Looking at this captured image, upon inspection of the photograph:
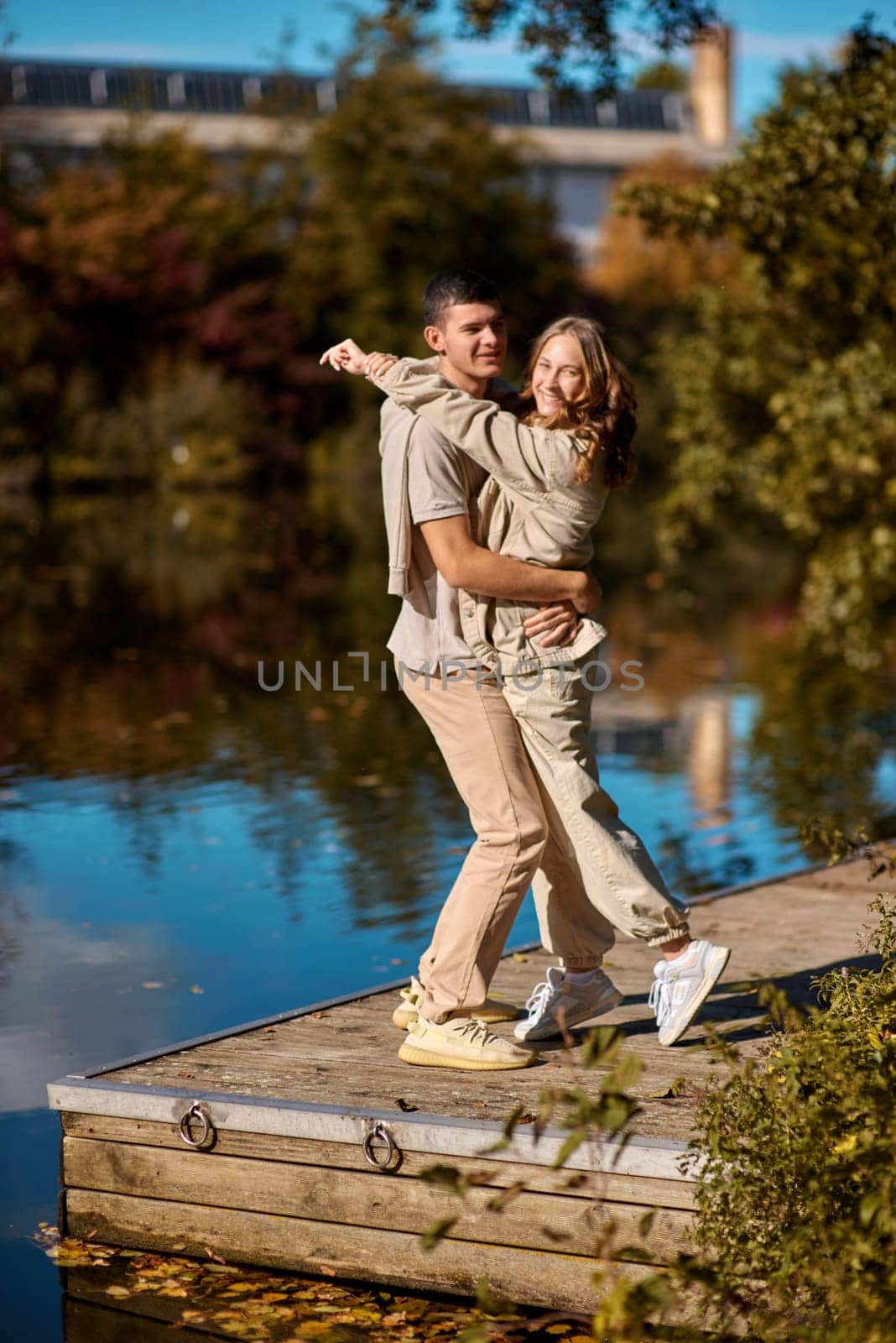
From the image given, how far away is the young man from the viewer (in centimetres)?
468

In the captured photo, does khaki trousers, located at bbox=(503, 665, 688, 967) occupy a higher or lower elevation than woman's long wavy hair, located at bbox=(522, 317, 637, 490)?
lower

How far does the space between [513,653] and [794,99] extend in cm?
818

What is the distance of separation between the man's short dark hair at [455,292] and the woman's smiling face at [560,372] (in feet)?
0.59

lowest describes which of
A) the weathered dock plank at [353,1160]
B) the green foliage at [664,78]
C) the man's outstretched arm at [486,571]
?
the weathered dock plank at [353,1160]

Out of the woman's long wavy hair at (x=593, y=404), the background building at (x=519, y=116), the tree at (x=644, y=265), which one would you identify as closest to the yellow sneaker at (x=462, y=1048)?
the woman's long wavy hair at (x=593, y=404)

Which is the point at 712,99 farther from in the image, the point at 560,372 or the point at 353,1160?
the point at 353,1160

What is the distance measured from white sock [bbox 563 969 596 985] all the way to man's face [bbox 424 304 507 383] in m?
1.59

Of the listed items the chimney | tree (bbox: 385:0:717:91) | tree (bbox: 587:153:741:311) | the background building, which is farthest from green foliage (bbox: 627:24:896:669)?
the chimney

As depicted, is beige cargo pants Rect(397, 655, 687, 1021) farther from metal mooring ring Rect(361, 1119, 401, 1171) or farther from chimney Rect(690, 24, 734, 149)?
chimney Rect(690, 24, 734, 149)

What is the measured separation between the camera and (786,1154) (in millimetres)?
3658

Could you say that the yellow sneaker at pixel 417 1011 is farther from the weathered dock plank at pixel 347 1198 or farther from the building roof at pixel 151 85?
the building roof at pixel 151 85

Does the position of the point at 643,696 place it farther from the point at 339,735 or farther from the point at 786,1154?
the point at 786,1154

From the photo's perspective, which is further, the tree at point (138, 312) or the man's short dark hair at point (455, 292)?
the tree at point (138, 312)

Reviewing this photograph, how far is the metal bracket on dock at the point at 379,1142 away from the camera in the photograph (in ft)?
14.1
